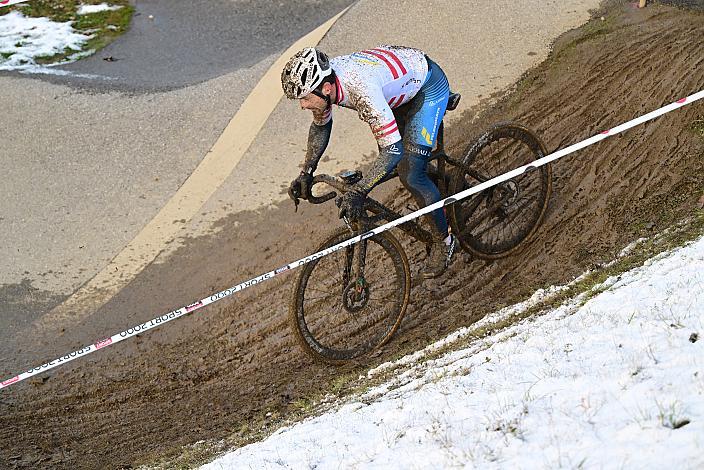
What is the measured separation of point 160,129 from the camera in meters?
9.96

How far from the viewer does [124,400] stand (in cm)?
670

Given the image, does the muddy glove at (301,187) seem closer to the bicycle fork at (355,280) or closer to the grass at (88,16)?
the bicycle fork at (355,280)

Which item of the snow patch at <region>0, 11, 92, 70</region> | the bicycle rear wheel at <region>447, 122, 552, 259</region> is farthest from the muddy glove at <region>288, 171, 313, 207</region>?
the snow patch at <region>0, 11, 92, 70</region>

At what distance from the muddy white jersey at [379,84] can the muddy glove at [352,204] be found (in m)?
0.45

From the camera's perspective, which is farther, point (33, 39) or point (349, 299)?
point (33, 39)

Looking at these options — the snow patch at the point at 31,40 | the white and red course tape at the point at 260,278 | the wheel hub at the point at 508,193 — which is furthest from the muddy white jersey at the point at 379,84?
the snow patch at the point at 31,40

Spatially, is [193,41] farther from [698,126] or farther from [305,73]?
[698,126]

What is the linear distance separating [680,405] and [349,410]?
2293 mm

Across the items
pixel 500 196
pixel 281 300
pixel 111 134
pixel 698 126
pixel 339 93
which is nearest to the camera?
pixel 339 93

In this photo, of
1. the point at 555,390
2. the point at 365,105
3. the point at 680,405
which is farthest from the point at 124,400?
the point at 680,405

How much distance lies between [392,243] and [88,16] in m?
9.98

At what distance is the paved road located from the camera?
8.00 meters

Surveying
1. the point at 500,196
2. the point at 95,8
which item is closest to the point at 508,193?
the point at 500,196

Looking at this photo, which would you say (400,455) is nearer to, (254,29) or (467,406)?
(467,406)
